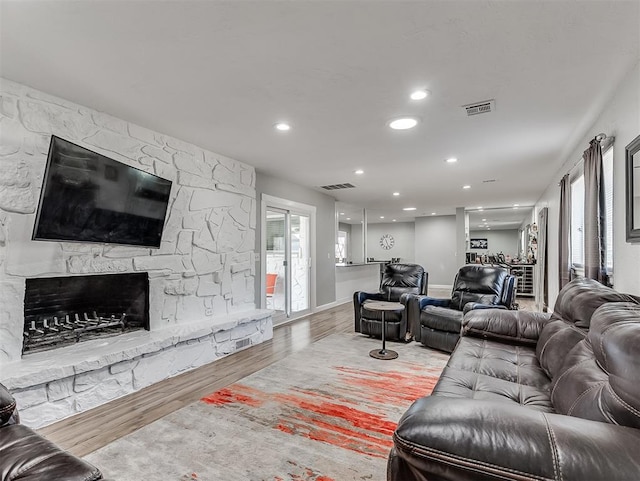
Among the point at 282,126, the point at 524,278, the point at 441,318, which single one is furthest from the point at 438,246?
the point at 282,126

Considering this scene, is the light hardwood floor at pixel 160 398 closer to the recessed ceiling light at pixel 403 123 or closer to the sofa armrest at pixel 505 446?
the sofa armrest at pixel 505 446

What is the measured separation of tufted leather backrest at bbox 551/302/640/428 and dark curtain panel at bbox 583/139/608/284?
1.07 m

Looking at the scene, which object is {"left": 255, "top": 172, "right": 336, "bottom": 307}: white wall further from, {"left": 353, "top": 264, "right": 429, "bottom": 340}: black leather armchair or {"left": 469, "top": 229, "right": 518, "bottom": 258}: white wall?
{"left": 469, "top": 229, "right": 518, "bottom": 258}: white wall

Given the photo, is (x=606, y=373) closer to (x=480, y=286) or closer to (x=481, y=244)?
(x=480, y=286)

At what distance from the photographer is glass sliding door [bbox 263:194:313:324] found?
5.41 m

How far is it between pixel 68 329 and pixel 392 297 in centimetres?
391

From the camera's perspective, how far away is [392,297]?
200 inches

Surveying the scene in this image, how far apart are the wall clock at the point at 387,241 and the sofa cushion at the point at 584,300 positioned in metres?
11.0

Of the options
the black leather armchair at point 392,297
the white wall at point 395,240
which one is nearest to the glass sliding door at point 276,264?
the black leather armchair at point 392,297

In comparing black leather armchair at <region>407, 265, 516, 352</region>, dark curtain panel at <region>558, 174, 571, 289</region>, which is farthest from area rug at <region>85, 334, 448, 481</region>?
dark curtain panel at <region>558, 174, 571, 289</region>

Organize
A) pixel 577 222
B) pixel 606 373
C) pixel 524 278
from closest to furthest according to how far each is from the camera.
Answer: pixel 606 373, pixel 577 222, pixel 524 278

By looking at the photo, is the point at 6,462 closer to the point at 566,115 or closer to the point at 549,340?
the point at 549,340

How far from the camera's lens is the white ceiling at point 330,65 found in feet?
5.48

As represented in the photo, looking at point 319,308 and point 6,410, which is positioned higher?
point 6,410
